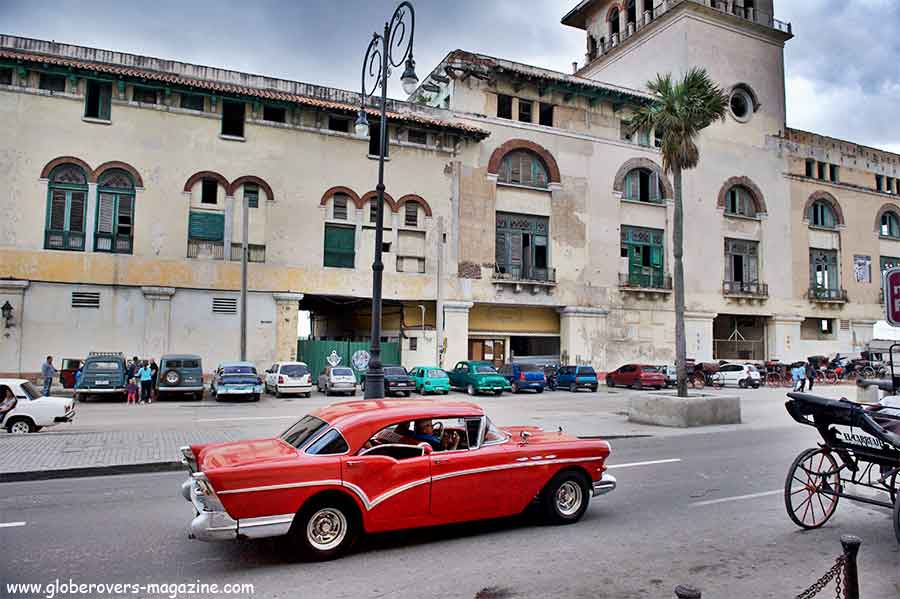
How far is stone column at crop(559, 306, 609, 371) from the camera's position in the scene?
38.1 meters

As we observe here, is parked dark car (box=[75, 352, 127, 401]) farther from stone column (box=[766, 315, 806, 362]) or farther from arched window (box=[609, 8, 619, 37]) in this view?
arched window (box=[609, 8, 619, 37])

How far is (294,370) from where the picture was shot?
27.5 metres

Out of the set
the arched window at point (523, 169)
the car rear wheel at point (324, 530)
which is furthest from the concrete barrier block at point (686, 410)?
the arched window at point (523, 169)

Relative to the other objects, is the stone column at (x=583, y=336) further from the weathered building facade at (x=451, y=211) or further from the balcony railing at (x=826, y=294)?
the balcony railing at (x=826, y=294)

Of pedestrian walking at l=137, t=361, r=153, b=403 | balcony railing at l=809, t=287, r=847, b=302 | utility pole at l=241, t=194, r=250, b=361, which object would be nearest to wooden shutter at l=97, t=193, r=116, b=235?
utility pole at l=241, t=194, r=250, b=361

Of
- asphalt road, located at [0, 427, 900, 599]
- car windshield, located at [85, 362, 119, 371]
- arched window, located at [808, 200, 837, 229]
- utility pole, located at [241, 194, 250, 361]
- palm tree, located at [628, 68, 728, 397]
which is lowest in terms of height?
asphalt road, located at [0, 427, 900, 599]

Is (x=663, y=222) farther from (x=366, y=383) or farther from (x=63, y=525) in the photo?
(x=63, y=525)

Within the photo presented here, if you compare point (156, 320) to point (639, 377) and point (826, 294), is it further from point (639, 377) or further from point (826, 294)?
point (826, 294)

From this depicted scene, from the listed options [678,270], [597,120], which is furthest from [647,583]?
[597,120]

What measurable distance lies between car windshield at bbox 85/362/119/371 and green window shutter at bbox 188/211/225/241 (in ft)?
27.5

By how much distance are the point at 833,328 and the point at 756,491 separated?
46956mm

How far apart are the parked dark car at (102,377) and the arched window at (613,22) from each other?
45.0 meters

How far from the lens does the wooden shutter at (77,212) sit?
1132 inches

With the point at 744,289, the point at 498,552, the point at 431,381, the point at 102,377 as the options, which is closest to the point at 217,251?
the point at 102,377
